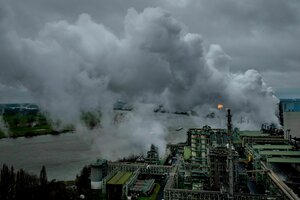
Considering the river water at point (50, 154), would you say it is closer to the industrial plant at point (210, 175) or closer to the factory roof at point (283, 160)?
the industrial plant at point (210, 175)

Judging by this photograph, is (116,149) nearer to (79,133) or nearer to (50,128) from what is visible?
(79,133)

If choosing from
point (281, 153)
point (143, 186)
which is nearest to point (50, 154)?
point (143, 186)

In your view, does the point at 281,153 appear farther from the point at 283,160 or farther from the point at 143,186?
the point at 143,186

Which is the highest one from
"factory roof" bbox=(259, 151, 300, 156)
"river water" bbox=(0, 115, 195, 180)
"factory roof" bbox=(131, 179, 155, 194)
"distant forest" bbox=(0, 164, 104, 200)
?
"factory roof" bbox=(259, 151, 300, 156)

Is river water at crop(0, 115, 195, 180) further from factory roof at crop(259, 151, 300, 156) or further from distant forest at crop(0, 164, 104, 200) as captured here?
factory roof at crop(259, 151, 300, 156)

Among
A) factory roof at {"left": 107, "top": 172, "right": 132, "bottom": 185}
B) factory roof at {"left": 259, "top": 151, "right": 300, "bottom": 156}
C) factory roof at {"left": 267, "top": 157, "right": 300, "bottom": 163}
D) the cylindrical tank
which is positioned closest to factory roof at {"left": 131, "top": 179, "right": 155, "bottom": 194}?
factory roof at {"left": 107, "top": 172, "right": 132, "bottom": 185}

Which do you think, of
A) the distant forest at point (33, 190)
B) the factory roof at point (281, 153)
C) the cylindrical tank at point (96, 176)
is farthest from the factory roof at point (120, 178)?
the factory roof at point (281, 153)

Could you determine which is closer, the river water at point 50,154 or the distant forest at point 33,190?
the distant forest at point 33,190

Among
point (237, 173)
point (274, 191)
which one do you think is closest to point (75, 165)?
point (237, 173)

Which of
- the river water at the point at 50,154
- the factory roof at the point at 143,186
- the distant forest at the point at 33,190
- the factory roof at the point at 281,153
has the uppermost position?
the factory roof at the point at 281,153
